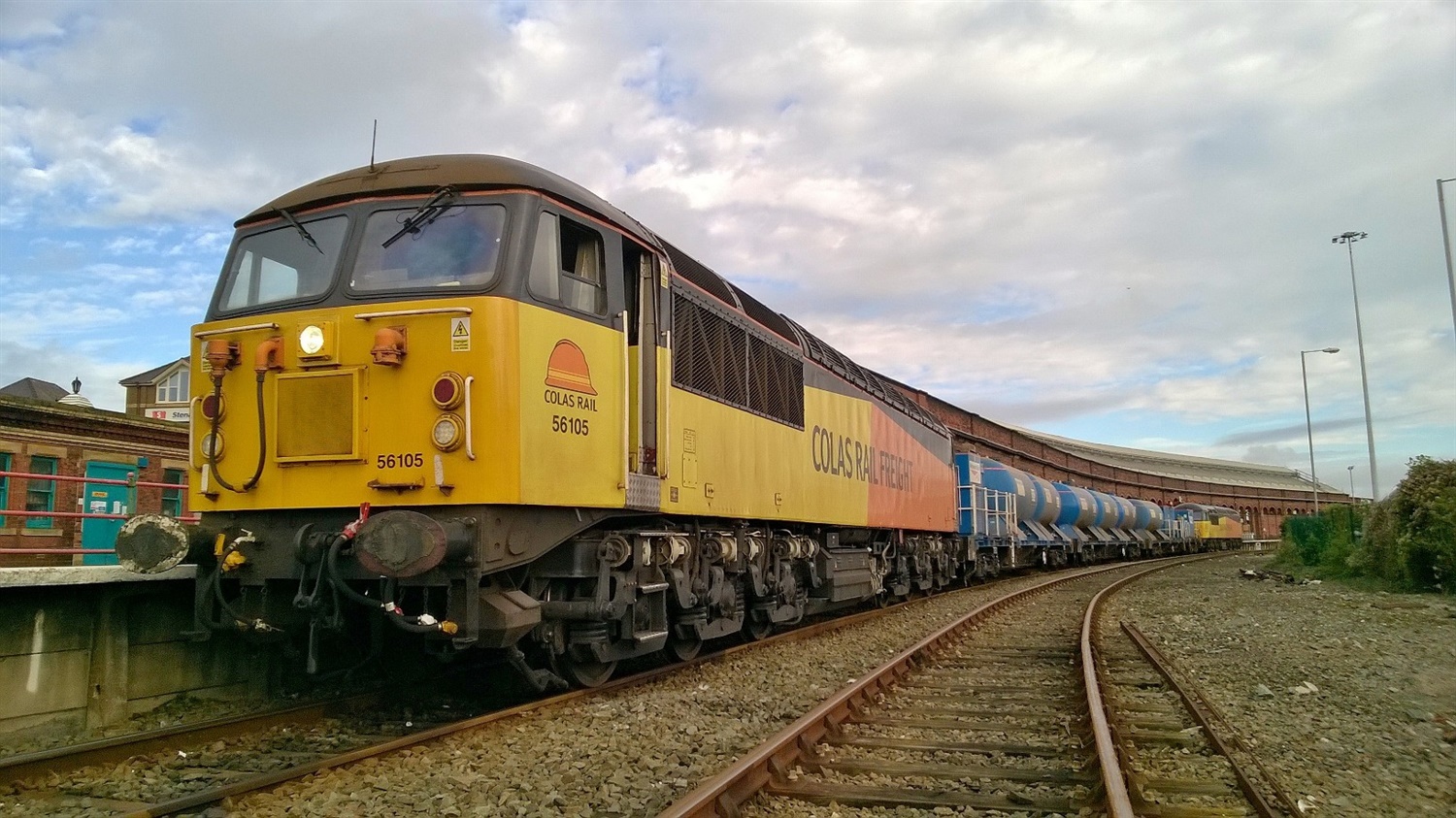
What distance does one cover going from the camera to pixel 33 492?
1736cm

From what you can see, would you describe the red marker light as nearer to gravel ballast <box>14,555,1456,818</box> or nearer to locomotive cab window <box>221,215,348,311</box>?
locomotive cab window <box>221,215,348,311</box>

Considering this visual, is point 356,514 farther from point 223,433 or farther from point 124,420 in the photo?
point 124,420

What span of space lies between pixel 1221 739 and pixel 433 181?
20.7ft

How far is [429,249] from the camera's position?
20.9ft

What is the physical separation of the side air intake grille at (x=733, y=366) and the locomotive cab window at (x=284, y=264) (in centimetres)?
274

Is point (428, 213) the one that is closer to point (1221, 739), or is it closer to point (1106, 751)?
point (1106, 751)

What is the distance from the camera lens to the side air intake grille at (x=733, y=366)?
8289mm

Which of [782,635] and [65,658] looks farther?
[782,635]

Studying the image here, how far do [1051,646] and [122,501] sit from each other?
17.2 meters

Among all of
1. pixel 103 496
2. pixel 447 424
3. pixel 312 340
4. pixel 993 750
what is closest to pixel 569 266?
pixel 447 424

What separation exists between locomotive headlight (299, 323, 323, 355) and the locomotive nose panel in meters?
0.15

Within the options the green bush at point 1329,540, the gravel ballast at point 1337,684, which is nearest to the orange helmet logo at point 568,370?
the gravel ballast at point 1337,684

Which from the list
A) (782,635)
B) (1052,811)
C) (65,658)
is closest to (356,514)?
(65,658)

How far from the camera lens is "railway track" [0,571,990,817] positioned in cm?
475
